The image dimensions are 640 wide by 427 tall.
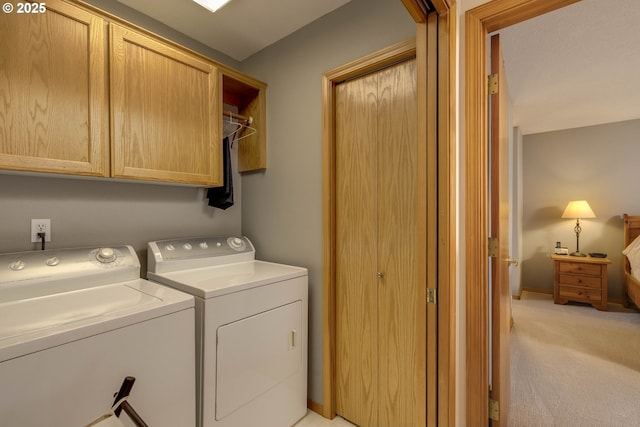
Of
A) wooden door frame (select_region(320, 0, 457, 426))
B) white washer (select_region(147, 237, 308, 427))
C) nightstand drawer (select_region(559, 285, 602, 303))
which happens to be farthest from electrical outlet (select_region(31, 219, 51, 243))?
nightstand drawer (select_region(559, 285, 602, 303))

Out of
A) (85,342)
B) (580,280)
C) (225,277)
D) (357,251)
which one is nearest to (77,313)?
(85,342)

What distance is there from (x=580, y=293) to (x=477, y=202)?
3983mm

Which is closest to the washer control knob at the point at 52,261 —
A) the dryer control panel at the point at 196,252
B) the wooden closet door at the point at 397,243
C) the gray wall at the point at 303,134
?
the dryer control panel at the point at 196,252

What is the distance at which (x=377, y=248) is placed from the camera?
65.5 inches

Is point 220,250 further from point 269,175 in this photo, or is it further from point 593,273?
point 593,273

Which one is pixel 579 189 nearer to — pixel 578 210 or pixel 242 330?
pixel 578 210

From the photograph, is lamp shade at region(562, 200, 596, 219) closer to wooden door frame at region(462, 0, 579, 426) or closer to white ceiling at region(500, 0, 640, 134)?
white ceiling at region(500, 0, 640, 134)

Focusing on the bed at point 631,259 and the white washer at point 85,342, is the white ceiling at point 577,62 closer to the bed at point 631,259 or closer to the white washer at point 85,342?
the bed at point 631,259

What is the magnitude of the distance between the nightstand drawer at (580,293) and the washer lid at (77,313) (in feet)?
15.7

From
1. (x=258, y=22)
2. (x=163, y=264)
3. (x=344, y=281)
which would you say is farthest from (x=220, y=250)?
(x=258, y=22)

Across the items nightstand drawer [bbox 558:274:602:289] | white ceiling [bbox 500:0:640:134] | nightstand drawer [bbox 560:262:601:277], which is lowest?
nightstand drawer [bbox 558:274:602:289]

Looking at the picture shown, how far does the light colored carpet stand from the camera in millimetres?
1825

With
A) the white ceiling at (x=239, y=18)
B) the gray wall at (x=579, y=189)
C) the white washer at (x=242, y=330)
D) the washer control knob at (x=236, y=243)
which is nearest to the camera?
the white washer at (x=242, y=330)

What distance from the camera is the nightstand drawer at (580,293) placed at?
377 centimetres
